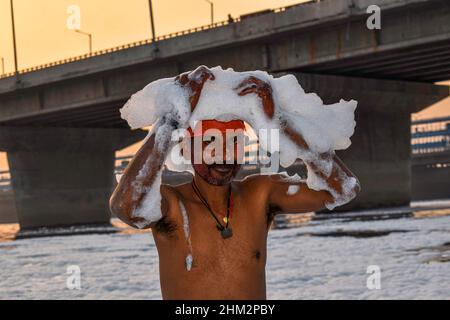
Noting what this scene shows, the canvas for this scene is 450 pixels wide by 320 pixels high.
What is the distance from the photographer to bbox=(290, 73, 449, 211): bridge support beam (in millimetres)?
42438

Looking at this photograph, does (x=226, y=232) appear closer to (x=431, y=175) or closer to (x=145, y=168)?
(x=145, y=168)

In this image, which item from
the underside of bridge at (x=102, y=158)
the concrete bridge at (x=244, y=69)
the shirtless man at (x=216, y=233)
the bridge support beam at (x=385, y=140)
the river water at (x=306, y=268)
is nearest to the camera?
the shirtless man at (x=216, y=233)

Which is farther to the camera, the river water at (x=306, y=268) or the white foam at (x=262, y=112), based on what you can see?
the river water at (x=306, y=268)

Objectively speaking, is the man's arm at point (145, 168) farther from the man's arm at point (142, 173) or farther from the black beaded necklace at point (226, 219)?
the black beaded necklace at point (226, 219)

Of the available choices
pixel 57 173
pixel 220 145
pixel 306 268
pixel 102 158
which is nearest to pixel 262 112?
pixel 220 145

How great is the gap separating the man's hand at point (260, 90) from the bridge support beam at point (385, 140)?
125ft

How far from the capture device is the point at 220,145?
10.4 ft

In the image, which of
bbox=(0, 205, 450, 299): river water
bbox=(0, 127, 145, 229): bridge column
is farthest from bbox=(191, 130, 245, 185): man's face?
bbox=(0, 127, 145, 229): bridge column

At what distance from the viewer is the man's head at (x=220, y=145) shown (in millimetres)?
3169

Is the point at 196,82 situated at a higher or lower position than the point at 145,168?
higher

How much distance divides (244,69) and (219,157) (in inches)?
1373

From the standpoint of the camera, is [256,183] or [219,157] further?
[256,183]

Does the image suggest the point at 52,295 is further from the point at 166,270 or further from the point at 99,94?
the point at 99,94

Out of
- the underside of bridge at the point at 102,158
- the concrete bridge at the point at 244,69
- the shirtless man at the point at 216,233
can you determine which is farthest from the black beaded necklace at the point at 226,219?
the underside of bridge at the point at 102,158
